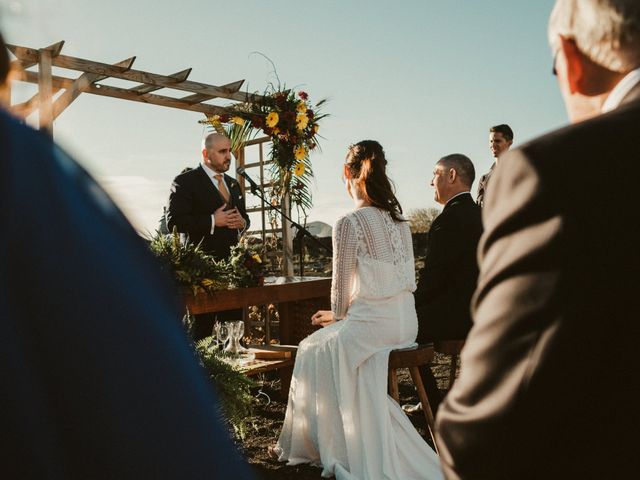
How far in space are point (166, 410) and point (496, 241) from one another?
64 cm

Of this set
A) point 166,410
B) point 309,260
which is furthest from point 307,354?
point 309,260

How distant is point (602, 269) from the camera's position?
89cm

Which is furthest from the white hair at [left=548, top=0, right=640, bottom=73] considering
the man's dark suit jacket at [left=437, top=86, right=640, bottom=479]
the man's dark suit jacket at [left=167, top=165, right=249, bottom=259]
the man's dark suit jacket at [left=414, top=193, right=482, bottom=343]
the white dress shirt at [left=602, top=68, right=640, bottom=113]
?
the man's dark suit jacket at [left=167, top=165, right=249, bottom=259]

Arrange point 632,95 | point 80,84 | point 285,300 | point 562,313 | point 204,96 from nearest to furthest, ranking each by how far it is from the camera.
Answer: point 562,313 < point 632,95 < point 285,300 < point 80,84 < point 204,96

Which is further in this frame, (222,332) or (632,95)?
(222,332)

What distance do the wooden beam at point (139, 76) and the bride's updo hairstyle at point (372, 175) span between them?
4.08 m

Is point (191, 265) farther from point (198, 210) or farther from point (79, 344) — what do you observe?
point (79, 344)

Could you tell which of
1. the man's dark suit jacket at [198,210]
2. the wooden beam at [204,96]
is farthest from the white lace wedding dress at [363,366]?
the wooden beam at [204,96]

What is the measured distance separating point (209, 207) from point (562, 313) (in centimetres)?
518

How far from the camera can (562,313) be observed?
891 millimetres

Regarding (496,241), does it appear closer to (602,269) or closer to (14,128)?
(602,269)

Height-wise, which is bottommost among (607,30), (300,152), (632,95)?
(632,95)


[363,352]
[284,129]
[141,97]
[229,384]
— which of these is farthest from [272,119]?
[229,384]

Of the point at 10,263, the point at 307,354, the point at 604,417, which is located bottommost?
the point at 307,354
